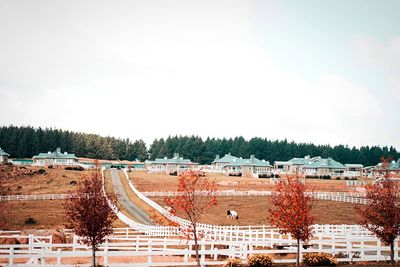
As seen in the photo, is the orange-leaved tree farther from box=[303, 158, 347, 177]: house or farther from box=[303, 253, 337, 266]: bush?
box=[303, 158, 347, 177]: house

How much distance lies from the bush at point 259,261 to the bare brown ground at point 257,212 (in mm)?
22327

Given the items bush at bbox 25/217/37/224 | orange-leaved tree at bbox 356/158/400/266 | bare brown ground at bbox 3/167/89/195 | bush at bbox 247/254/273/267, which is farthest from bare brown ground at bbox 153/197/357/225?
bare brown ground at bbox 3/167/89/195

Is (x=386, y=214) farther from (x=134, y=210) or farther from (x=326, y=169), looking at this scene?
(x=326, y=169)

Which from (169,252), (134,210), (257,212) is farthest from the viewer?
(134,210)

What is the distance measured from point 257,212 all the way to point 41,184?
2028 inches

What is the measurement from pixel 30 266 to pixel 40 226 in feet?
90.1

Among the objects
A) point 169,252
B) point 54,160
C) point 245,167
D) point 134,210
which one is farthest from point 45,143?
point 169,252

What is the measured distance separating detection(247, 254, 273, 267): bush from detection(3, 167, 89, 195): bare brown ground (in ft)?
182

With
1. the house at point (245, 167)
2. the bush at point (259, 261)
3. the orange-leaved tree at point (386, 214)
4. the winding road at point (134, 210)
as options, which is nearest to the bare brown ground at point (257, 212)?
the winding road at point (134, 210)

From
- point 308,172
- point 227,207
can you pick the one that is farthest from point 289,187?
point 308,172

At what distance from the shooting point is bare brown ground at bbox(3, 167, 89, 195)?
7986 cm

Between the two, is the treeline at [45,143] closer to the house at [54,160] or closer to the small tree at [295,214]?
the house at [54,160]

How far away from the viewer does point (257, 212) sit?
57312 mm

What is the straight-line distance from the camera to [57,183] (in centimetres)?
9081
